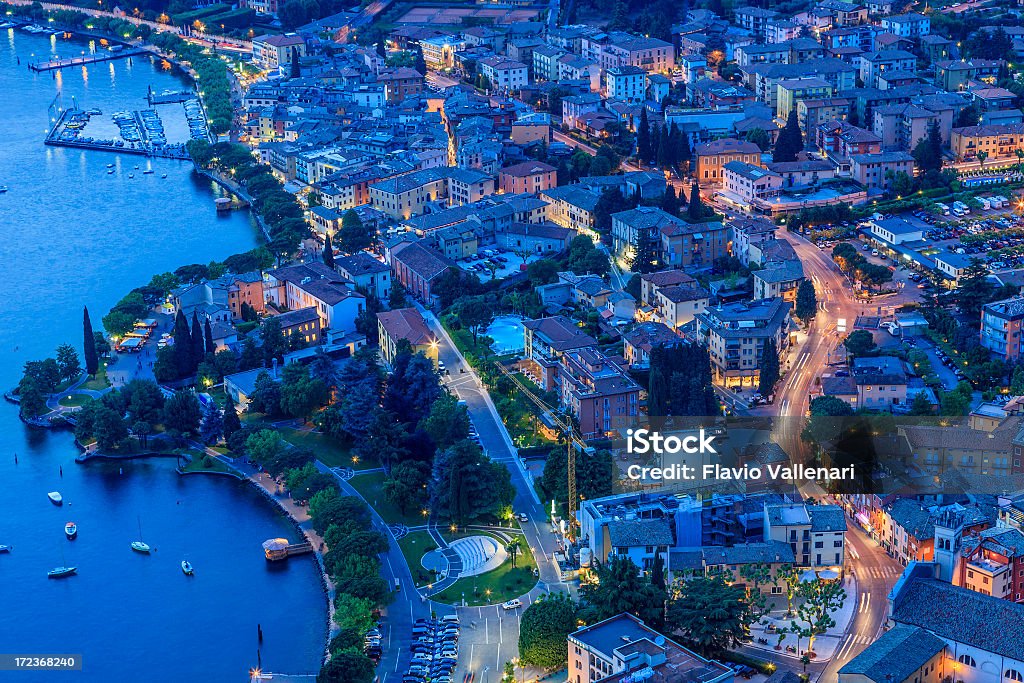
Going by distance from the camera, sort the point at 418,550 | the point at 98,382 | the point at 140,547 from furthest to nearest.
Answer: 1. the point at 98,382
2. the point at 140,547
3. the point at 418,550

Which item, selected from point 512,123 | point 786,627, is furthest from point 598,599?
point 512,123

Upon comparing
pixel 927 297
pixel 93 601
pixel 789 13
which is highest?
pixel 789 13

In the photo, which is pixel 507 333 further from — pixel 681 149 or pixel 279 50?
pixel 279 50

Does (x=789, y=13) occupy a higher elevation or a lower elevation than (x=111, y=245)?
higher

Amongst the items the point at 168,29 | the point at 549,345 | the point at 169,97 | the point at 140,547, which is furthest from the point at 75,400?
the point at 168,29

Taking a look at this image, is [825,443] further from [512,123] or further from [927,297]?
[512,123]

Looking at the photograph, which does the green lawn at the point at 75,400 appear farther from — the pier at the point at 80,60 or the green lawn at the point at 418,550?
the pier at the point at 80,60
